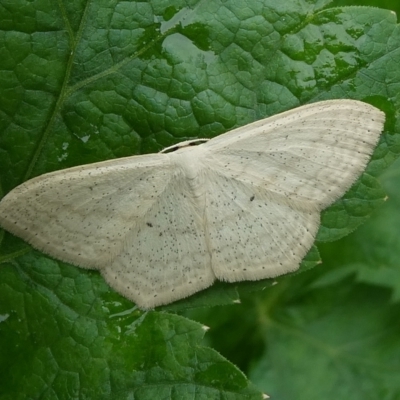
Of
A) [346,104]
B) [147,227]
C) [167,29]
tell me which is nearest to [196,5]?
[167,29]

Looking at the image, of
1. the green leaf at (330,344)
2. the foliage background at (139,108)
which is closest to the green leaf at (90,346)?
the foliage background at (139,108)

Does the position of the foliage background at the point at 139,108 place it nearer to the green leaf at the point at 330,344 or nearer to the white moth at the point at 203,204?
the white moth at the point at 203,204

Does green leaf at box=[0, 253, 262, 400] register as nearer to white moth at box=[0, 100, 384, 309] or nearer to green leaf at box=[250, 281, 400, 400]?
white moth at box=[0, 100, 384, 309]

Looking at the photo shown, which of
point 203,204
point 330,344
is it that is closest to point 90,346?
point 203,204

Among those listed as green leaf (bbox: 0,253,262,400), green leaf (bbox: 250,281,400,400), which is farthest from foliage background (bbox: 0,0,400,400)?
green leaf (bbox: 250,281,400,400)

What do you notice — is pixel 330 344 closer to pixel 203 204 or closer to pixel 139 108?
pixel 203 204

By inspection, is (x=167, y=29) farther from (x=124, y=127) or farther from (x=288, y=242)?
(x=288, y=242)
